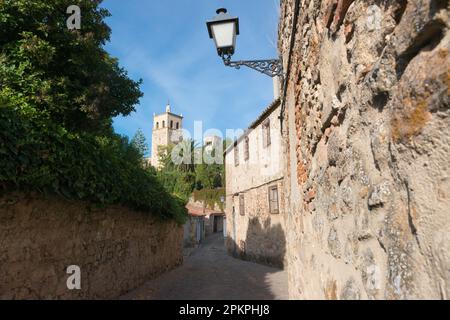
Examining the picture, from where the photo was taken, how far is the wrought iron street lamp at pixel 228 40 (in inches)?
188

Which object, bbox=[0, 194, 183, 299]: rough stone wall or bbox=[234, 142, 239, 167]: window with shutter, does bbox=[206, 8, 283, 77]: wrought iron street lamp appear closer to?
bbox=[0, 194, 183, 299]: rough stone wall

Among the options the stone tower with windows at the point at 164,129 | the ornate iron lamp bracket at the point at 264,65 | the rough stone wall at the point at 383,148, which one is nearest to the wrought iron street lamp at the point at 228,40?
the ornate iron lamp bracket at the point at 264,65

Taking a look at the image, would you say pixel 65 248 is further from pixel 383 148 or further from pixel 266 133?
pixel 266 133

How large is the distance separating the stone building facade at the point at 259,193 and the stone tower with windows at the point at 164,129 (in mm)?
47509

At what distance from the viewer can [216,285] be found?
29.1 ft

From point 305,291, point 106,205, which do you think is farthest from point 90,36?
point 305,291

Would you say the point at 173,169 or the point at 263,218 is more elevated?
the point at 173,169

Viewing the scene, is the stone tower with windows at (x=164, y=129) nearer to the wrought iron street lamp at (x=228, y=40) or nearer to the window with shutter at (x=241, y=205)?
the window with shutter at (x=241, y=205)

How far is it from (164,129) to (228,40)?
6400cm

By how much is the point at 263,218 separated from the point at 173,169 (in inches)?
1030

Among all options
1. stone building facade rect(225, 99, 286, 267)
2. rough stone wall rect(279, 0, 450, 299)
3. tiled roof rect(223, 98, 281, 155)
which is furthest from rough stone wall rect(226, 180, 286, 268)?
rough stone wall rect(279, 0, 450, 299)

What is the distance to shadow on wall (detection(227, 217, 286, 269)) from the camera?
1211cm
